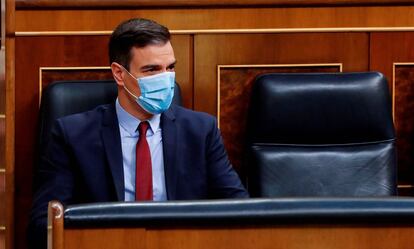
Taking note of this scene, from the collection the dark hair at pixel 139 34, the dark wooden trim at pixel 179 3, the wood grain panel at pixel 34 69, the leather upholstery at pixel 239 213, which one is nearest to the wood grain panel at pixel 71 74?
the wood grain panel at pixel 34 69

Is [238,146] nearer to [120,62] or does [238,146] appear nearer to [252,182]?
[252,182]

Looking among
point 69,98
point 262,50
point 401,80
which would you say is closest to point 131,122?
point 69,98

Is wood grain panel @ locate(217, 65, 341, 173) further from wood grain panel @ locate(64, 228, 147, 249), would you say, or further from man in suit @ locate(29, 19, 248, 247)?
wood grain panel @ locate(64, 228, 147, 249)

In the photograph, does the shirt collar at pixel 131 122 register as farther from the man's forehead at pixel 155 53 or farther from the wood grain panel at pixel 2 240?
the wood grain panel at pixel 2 240

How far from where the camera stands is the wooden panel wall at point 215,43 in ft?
4.94

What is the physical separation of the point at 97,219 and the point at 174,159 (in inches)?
20.4

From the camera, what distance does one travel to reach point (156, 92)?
4.19 feet

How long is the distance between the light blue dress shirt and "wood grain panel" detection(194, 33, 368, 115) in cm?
25

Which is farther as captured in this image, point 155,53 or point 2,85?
point 2,85

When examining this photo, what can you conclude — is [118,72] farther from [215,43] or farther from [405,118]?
[405,118]

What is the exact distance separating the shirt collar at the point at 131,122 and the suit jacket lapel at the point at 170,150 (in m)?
0.01

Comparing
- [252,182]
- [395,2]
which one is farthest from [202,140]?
[395,2]

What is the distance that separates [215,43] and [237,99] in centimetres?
10

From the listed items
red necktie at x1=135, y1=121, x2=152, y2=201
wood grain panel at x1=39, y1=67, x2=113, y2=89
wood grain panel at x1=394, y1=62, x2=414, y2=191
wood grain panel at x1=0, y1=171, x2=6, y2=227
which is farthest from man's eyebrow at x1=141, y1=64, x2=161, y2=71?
wood grain panel at x1=394, y1=62, x2=414, y2=191
